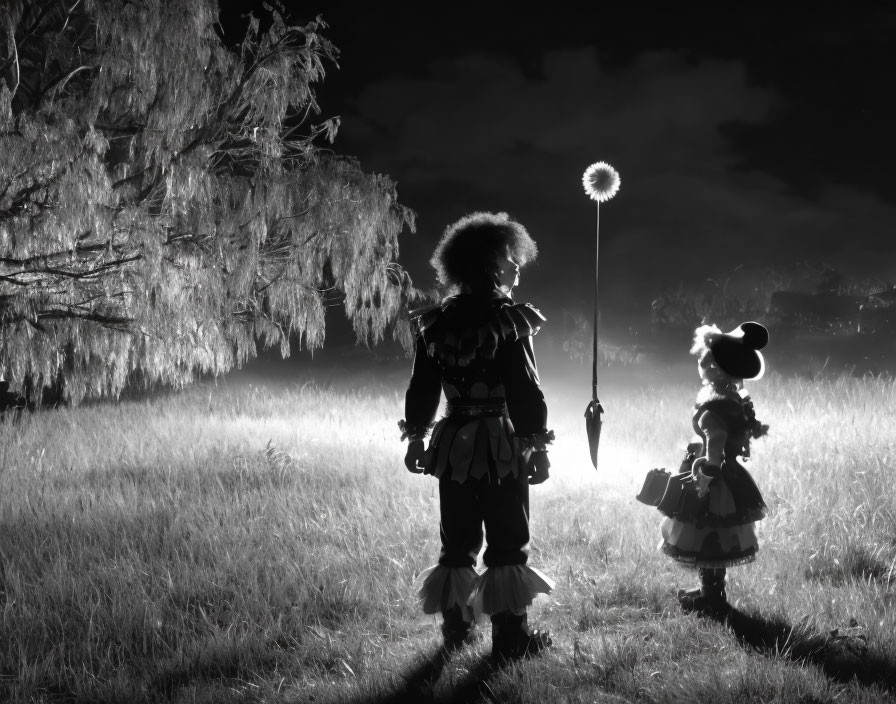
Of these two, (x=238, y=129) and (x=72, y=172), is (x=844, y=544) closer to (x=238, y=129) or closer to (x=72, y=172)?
(x=72, y=172)

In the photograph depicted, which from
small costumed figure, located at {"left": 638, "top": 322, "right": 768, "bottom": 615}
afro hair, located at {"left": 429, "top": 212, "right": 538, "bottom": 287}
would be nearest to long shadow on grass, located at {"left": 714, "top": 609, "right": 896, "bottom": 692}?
small costumed figure, located at {"left": 638, "top": 322, "right": 768, "bottom": 615}

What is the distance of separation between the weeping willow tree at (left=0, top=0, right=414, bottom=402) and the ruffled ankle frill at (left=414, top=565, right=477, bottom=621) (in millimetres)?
4045

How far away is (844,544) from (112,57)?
6.20 meters

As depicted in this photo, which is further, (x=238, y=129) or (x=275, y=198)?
(x=238, y=129)

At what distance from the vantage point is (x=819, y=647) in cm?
253

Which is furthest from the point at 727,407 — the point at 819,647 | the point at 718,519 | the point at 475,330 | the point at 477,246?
the point at 477,246

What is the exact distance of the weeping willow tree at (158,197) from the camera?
5383 mm

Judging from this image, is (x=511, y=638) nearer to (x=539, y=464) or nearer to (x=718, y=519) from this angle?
(x=539, y=464)

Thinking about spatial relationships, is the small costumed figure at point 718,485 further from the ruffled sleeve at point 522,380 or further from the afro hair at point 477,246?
the afro hair at point 477,246

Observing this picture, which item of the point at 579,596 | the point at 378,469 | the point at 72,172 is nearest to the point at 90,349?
the point at 72,172

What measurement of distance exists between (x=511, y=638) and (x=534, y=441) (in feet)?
2.49

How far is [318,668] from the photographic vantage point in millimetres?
2656

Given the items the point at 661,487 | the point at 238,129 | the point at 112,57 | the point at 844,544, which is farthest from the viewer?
the point at 238,129

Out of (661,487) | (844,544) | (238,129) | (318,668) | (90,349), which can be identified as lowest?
(318,668)
